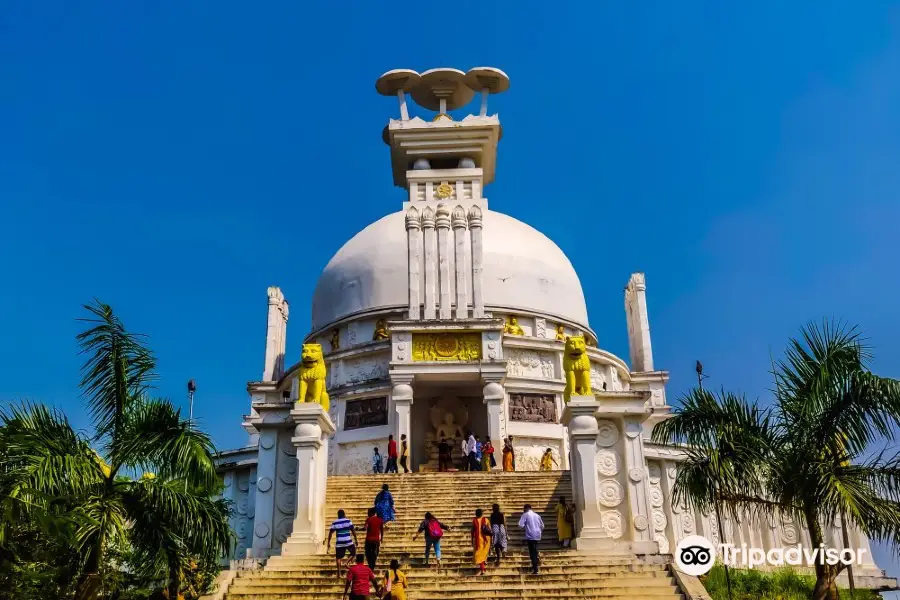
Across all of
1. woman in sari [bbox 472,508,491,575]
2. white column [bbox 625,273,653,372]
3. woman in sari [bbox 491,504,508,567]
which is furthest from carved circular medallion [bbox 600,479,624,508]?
white column [bbox 625,273,653,372]

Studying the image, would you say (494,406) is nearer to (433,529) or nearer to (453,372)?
(453,372)

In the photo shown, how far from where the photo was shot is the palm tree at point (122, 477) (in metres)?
11.4

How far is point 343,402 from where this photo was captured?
98.4ft

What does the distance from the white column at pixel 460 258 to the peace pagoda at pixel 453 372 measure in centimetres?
7

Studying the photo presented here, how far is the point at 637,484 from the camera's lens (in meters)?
20.4

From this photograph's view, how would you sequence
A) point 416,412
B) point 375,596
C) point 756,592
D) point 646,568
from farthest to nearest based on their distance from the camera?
1. point 416,412
2. point 756,592
3. point 646,568
4. point 375,596

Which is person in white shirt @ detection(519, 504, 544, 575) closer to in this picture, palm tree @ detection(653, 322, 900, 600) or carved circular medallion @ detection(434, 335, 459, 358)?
palm tree @ detection(653, 322, 900, 600)

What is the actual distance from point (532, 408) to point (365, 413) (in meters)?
5.81

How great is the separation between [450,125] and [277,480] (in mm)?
19042

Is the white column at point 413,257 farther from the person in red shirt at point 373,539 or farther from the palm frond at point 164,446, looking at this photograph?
the palm frond at point 164,446

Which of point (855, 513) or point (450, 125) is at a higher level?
point (450, 125)

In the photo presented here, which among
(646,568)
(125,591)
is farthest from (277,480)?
(646,568)

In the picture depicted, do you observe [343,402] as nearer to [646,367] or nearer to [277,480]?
[277,480]

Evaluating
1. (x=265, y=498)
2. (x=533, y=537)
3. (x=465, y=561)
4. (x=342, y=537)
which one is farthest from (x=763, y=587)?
(x=265, y=498)
